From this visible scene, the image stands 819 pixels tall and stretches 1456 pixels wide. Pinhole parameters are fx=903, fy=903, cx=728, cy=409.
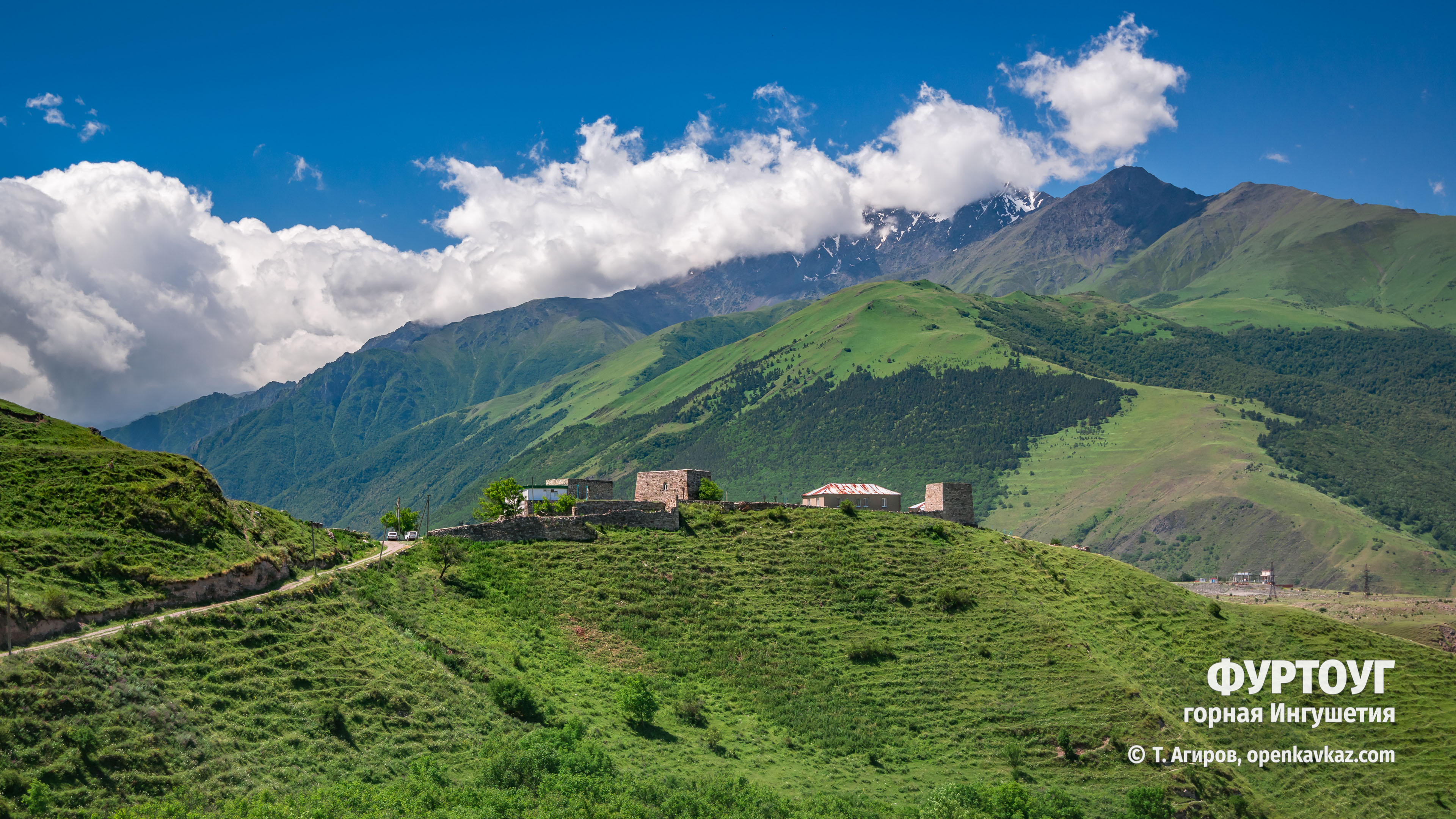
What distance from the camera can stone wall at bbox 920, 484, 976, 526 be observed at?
8538 cm

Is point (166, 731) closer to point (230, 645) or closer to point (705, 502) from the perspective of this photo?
point (230, 645)

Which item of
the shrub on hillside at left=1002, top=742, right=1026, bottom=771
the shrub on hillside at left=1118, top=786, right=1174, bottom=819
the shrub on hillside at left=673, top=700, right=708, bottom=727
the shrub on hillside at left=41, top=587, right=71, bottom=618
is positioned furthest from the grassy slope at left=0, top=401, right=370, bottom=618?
the shrub on hillside at left=1118, top=786, right=1174, bottom=819

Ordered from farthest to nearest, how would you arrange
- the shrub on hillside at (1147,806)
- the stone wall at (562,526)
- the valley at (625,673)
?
the stone wall at (562,526) < the shrub on hillside at (1147,806) < the valley at (625,673)

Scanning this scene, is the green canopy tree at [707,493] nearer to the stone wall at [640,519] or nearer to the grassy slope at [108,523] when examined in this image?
the stone wall at [640,519]

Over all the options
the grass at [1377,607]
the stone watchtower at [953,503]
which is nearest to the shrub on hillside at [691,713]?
the stone watchtower at [953,503]

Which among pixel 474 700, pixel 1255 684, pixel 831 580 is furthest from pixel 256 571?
pixel 1255 684

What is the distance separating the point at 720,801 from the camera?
4225 cm

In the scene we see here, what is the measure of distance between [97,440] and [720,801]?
45537mm

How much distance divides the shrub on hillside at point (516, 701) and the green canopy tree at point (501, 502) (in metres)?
29.2

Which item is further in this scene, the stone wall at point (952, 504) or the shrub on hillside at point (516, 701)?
the stone wall at point (952, 504)

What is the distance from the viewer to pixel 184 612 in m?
39.8

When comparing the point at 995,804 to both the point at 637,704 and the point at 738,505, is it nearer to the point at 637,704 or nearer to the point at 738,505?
the point at 637,704

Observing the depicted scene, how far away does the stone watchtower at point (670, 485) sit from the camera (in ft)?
259

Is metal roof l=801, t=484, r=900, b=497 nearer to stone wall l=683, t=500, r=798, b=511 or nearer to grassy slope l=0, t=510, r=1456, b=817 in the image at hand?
stone wall l=683, t=500, r=798, b=511
